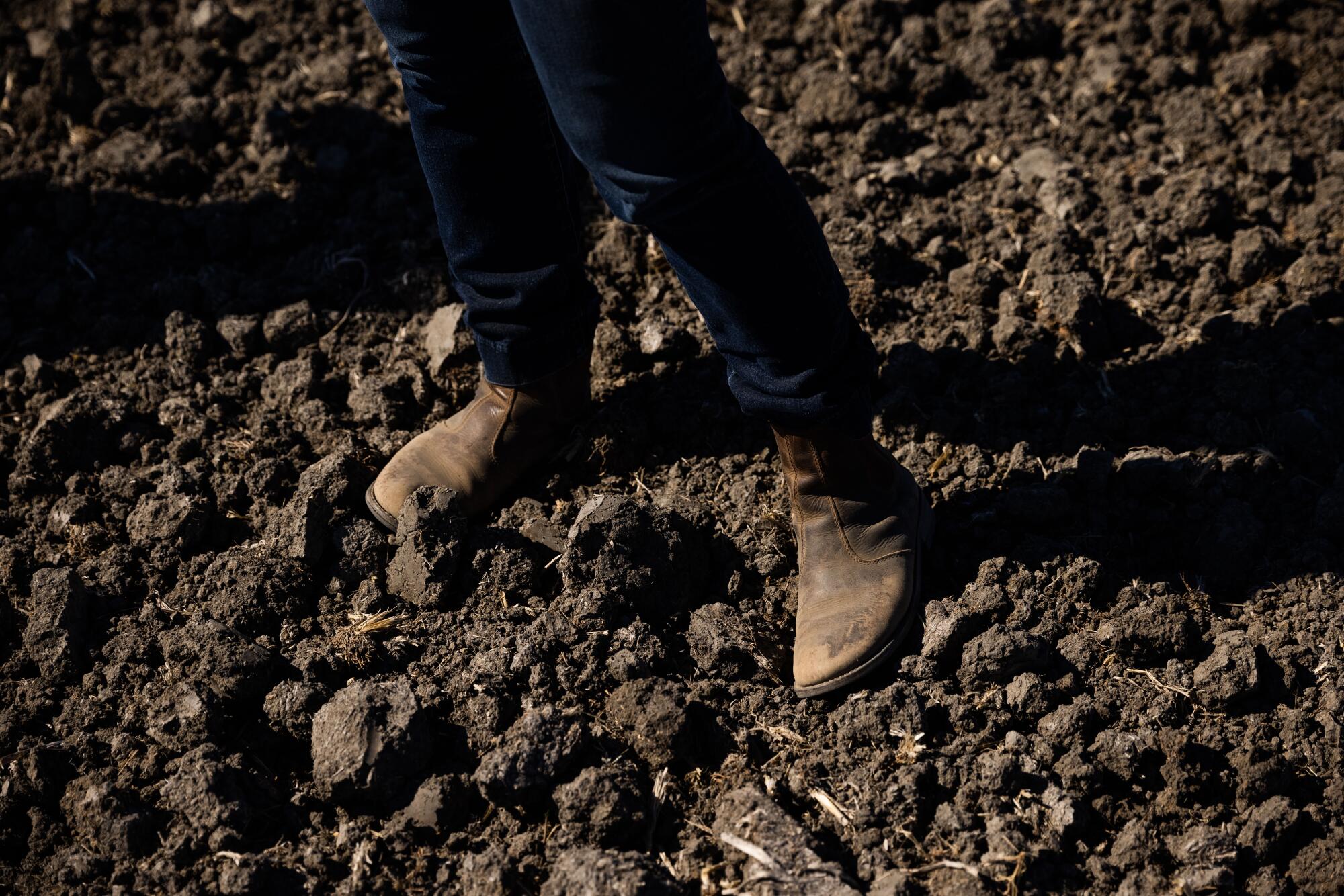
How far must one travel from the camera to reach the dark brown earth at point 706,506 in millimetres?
1849

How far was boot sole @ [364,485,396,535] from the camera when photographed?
7.61 feet

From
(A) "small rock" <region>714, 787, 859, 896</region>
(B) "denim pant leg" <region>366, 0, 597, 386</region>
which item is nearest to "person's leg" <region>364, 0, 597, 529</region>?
(B) "denim pant leg" <region>366, 0, 597, 386</region>

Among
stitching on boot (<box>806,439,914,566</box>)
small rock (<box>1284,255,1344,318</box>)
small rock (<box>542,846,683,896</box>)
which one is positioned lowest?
small rock (<box>542,846,683,896</box>)

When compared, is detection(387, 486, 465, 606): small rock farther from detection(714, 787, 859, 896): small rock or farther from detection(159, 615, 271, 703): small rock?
detection(714, 787, 859, 896): small rock

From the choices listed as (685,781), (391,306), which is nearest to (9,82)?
(391,306)

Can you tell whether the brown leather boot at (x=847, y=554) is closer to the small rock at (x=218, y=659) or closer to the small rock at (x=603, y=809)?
the small rock at (x=603, y=809)

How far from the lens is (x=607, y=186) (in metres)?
1.63

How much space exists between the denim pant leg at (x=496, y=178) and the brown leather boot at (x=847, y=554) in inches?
23.1

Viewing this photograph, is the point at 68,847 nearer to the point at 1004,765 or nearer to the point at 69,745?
the point at 69,745

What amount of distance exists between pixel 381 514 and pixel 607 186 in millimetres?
1028

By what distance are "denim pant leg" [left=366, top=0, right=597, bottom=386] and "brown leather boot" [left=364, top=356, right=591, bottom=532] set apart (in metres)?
0.06

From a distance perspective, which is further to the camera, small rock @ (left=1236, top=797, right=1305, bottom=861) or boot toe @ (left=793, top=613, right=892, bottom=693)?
boot toe @ (left=793, top=613, right=892, bottom=693)

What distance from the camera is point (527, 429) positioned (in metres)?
2.37

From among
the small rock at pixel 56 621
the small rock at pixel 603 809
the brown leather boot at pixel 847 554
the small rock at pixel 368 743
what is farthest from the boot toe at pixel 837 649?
the small rock at pixel 56 621
